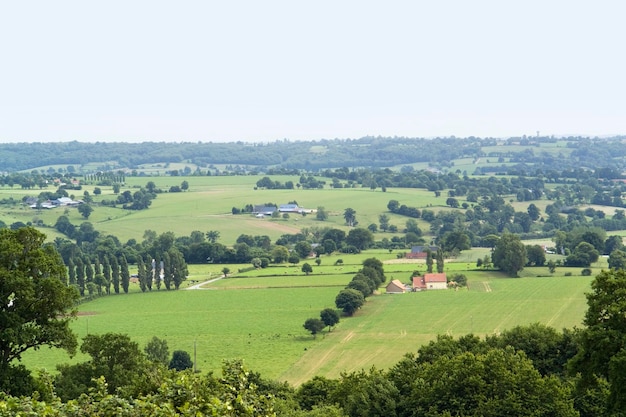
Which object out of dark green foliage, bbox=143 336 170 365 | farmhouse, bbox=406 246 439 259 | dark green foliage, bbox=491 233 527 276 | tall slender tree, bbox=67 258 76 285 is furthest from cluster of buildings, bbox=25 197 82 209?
dark green foliage, bbox=143 336 170 365

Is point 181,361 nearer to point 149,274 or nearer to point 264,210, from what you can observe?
point 149,274

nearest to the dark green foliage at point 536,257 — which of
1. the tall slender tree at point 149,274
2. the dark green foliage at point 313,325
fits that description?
the dark green foliage at point 313,325

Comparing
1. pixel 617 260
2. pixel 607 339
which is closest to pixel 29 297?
pixel 607 339

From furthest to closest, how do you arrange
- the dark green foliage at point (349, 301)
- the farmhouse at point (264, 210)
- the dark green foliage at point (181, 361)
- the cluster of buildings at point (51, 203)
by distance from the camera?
the farmhouse at point (264, 210) < the cluster of buildings at point (51, 203) < the dark green foliage at point (349, 301) < the dark green foliage at point (181, 361)

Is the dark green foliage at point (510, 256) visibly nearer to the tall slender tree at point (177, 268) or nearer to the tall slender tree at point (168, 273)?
the tall slender tree at point (177, 268)

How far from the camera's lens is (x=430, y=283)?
9381 centimetres

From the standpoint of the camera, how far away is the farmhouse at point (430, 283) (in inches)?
3681

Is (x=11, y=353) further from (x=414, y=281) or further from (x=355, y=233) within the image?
(x=355, y=233)

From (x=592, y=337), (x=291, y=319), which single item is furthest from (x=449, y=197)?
(x=592, y=337)

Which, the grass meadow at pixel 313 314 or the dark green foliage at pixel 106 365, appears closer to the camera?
the dark green foliage at pixel 106 365

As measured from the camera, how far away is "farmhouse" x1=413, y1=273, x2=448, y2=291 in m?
93.5

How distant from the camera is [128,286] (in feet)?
321

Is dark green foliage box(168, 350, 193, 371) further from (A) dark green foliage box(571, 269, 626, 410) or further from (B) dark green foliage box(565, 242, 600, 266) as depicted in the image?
(B) dark green foliage box(565, 242, 600, 266)

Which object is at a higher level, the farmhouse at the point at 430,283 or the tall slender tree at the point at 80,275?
the tall slender tree at the point at 80,275
